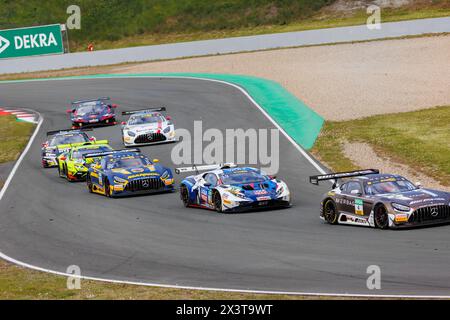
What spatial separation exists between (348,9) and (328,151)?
158 feet

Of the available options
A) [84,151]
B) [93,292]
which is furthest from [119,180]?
[93,292]

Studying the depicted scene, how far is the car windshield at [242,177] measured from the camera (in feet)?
88.0

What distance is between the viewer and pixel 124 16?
300 feet

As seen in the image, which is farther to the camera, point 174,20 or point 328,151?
point 174,20

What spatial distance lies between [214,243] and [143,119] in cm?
2259

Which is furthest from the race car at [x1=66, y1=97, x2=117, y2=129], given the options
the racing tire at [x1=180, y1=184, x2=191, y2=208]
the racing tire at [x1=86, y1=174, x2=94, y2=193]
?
the racing tire at [x1=180, y1=184, x2=191, y2=208]

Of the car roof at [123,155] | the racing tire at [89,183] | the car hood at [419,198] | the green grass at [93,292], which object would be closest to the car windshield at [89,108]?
the racing tire at [89,183]

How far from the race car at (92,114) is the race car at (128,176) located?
57.8 ft

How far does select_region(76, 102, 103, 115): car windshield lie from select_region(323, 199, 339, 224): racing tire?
27.4m

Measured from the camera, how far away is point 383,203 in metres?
22.1

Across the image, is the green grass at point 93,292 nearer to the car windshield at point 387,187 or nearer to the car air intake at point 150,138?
the car windshield at point 387,187
